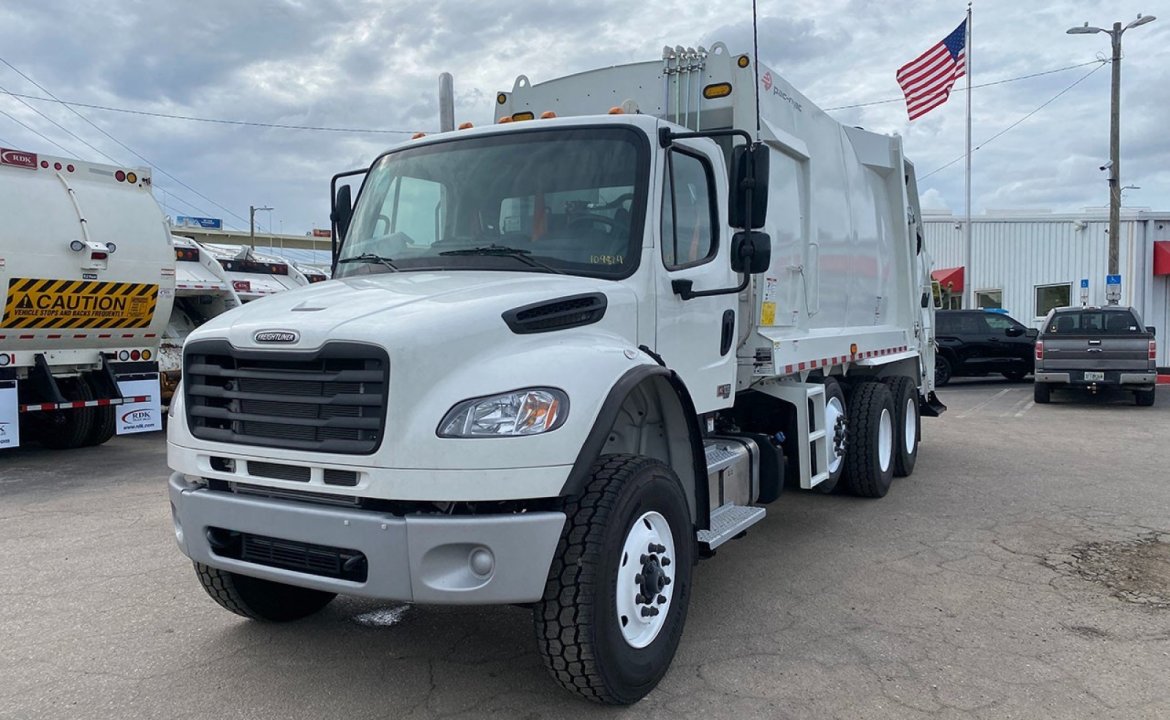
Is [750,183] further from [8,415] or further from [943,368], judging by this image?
[943,368]

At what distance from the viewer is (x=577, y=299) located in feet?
12.5

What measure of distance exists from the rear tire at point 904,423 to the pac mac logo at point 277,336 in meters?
6.15

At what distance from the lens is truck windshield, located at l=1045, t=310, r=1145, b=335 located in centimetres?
1555

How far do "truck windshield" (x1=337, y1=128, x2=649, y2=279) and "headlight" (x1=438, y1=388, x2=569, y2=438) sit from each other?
37.3 inches

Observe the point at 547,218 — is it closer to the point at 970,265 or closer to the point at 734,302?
the point at 734,302

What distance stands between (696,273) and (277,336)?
6.91 ft

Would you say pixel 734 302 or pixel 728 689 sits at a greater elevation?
pixel 734 302

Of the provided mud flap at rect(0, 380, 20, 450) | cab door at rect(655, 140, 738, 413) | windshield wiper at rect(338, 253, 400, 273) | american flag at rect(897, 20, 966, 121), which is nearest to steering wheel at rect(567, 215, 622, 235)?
cab door at rect(655, 140, 738, 413)

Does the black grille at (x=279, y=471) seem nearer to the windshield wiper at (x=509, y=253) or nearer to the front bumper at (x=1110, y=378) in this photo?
the windshield wiper at (x=509, y=253)

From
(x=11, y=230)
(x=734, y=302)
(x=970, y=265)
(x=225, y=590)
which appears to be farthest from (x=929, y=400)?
(x=970, y=265)

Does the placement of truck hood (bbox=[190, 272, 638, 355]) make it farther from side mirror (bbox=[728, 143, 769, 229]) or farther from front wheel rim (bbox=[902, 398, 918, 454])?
front wheel rim (bbox=[902, 398, 918, 454])

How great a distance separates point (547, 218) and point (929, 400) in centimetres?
722

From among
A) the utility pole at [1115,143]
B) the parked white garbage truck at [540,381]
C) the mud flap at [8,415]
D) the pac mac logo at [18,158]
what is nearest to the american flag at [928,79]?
the utility pole at [1115,143]

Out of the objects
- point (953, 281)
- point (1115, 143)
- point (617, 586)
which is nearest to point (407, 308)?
point (617, 586)
